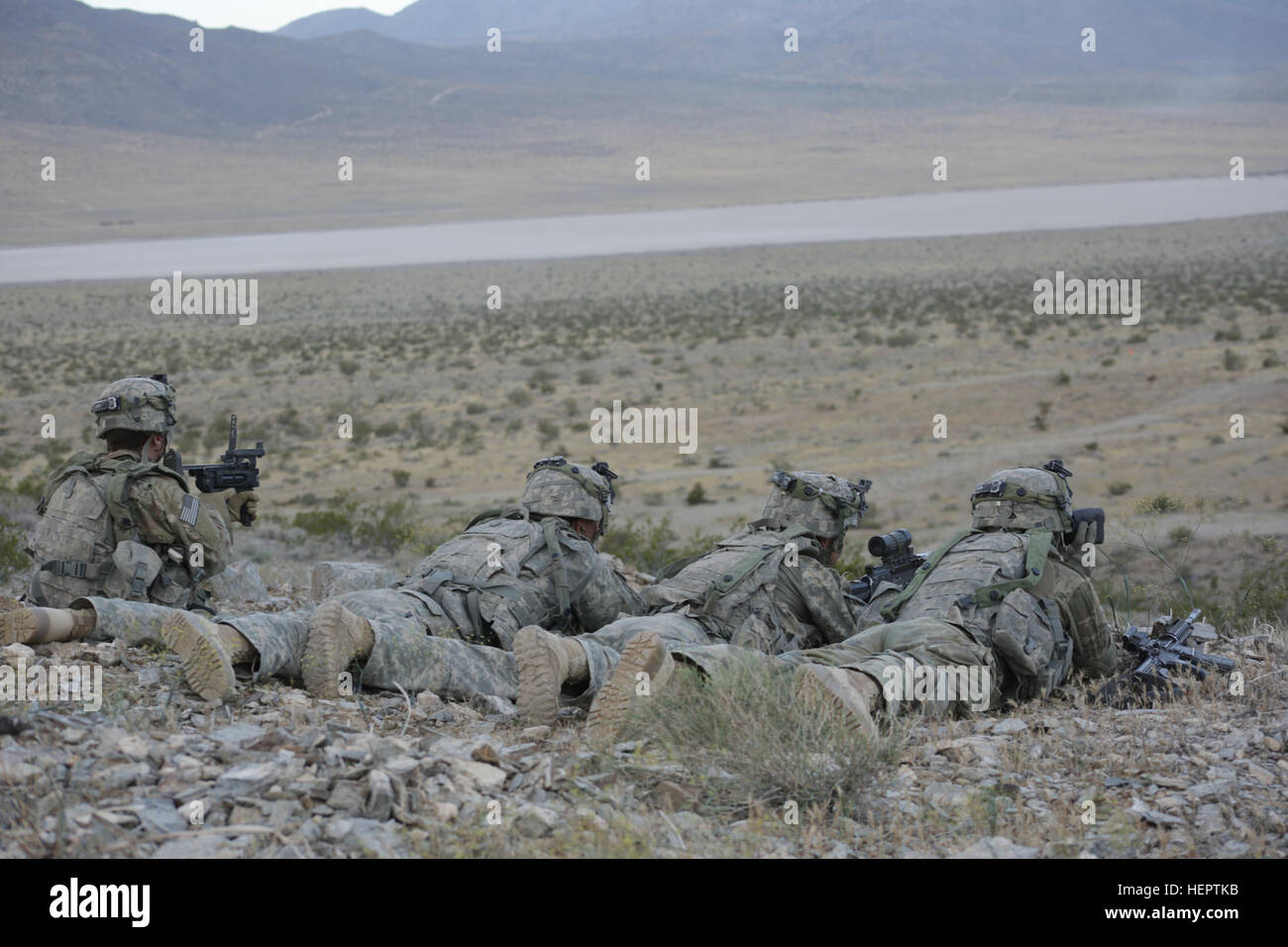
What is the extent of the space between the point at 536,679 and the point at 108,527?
2833mm

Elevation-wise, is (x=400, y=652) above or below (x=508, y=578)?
below

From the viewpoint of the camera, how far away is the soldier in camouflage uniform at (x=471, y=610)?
612cm

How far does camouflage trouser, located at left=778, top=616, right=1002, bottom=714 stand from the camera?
231 inches

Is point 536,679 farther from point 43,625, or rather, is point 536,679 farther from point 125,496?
point 125,496

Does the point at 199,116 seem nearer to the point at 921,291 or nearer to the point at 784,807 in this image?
the point at 921,291

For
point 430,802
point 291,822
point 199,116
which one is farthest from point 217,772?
point 199,116

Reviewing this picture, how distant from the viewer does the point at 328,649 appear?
6078 millimetres

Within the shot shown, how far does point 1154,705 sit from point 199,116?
147m

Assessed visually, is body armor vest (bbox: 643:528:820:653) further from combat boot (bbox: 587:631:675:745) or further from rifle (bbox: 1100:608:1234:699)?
rifle (bbox: 1100:608:1234:699)

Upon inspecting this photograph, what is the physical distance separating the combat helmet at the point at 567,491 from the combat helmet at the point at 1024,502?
212 centimetres

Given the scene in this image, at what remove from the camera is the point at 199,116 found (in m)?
140

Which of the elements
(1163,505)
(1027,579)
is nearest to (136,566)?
(1027,579)

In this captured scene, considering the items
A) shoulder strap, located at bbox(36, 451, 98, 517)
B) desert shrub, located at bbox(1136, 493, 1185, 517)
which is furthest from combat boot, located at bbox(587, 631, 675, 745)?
desert shrub, located at bbox(1136, 493, 1185, 517)

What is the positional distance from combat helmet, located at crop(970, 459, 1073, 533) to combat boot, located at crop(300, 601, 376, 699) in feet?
11.1
